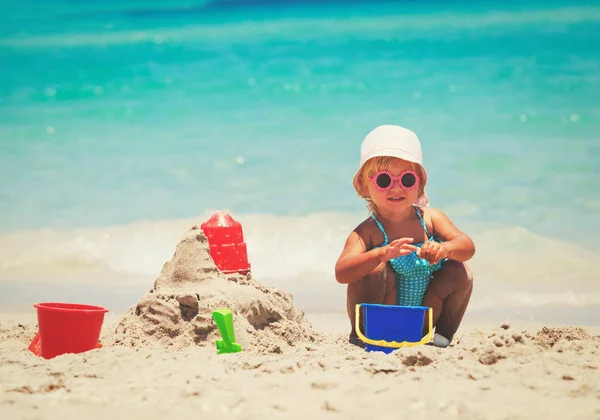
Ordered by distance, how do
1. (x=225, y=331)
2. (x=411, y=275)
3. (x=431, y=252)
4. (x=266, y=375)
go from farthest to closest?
(x=411, y=275) < (x=431, y=252) < (x=225, y=331) < (x=266, y=375)

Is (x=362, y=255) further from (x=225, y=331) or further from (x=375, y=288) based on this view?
(x=225, y=331)

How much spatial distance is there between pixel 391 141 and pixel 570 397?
1544 mm

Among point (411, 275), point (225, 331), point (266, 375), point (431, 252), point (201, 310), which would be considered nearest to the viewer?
point (266, 375)

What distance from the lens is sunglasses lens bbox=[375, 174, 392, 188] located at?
353cm

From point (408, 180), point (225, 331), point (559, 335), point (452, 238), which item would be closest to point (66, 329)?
point (225, 331)

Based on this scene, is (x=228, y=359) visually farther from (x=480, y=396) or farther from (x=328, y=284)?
(x=328, y=284)

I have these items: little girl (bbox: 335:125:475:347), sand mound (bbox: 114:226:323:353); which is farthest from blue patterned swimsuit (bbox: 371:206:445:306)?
sand mound (bbox: 114:226:323:353)

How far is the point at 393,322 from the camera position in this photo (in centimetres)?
331

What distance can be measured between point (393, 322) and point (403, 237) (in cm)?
47

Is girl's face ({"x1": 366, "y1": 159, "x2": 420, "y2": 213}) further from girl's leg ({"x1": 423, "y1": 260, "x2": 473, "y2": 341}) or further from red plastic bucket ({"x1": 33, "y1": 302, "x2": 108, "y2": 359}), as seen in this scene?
red plastic bucket ({"x1": 33, "y1": 302, "x2": 108, "y2": 359})

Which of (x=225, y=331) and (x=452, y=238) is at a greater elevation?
(x=452, y=238)

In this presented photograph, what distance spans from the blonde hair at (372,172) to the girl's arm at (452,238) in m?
0.17

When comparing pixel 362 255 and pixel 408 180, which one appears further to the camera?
pixel 408 180

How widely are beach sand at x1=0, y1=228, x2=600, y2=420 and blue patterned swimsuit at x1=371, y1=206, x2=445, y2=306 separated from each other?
0.36 m
